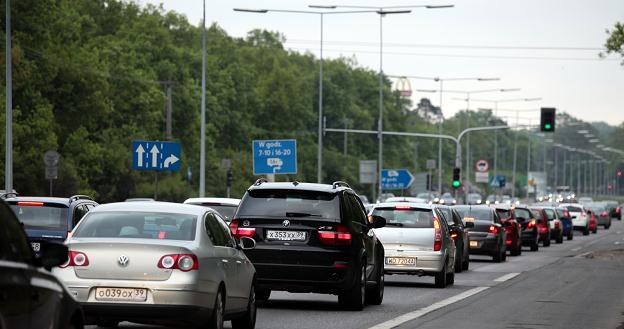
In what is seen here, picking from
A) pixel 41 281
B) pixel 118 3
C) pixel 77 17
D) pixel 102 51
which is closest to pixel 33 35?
pixel 77 17

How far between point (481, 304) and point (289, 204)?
3.85 metres

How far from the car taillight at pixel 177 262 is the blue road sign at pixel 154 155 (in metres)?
28.9

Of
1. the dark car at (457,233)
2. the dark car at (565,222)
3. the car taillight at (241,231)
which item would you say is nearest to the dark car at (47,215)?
the car taillight at (241,231)

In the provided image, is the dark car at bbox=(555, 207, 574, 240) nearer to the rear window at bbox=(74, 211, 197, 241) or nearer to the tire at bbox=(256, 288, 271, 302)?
the tire at bbox=(256, 288, 271, 302)

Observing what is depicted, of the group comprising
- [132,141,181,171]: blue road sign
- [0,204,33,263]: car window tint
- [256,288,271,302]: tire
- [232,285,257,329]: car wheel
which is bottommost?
[256,288,271,302]: tire

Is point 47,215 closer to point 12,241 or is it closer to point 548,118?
point 12,241

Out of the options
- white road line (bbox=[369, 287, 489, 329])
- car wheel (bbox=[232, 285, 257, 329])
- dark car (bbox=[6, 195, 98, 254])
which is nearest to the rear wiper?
white road line (bbox=[369, 287, 489, 329])

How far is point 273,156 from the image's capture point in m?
55.5

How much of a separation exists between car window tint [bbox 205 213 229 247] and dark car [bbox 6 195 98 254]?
22.7ft

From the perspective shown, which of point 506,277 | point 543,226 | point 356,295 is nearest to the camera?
point 356,295

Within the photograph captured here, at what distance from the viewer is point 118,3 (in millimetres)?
110938

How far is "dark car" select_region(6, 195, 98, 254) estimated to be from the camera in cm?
2350

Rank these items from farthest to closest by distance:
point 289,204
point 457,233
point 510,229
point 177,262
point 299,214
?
point 510,229 < point 457,233 < point 289,204 < point 299,214 < point 177,262

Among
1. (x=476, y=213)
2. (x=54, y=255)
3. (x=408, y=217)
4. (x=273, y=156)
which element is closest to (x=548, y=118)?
(x=273, y=156)
